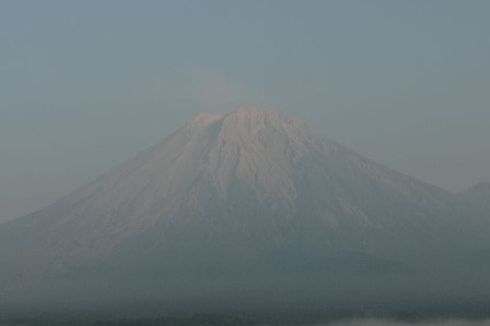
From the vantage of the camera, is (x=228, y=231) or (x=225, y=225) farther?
(x=225, y=225)

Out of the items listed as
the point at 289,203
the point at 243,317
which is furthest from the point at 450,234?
the point at 243,317

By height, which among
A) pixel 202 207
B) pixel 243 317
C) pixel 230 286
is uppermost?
pixel 202 207

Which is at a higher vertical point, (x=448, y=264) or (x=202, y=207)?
(x=202, y=207)

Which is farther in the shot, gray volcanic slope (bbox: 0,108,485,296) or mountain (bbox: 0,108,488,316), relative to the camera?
gray volcanic slope (bbox: 0,108,485,296)

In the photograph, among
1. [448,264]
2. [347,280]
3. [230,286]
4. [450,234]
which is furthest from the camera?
[450,234]

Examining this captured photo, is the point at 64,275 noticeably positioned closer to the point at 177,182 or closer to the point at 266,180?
the point at 177,182
